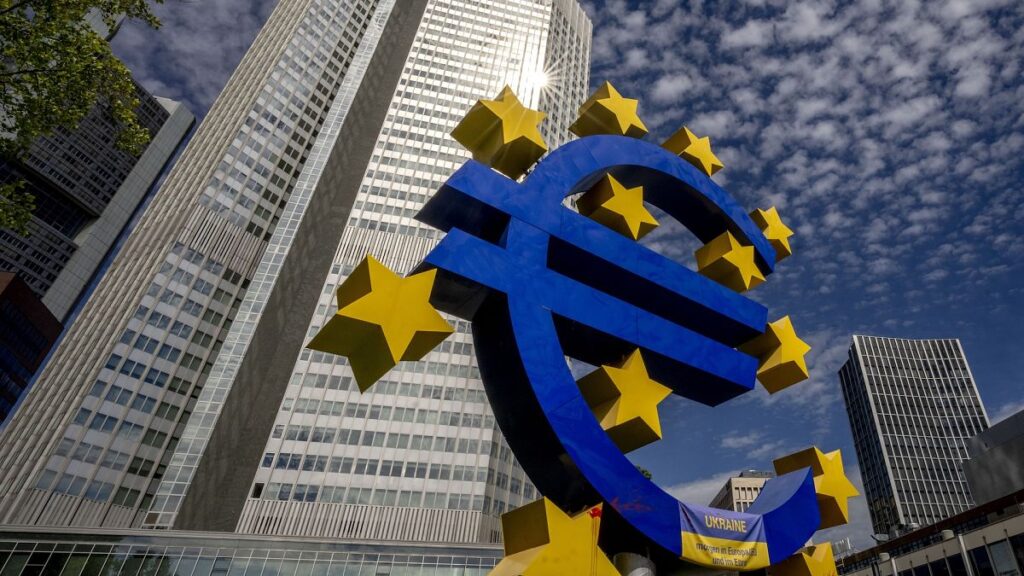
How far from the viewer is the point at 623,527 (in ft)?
22.6

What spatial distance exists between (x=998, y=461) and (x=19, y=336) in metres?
117

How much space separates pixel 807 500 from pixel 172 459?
2714 inches

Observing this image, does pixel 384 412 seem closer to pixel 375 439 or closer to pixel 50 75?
pixel 375 439

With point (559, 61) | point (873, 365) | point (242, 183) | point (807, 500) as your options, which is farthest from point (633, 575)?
point (873, 365)

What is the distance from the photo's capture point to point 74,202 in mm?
123375

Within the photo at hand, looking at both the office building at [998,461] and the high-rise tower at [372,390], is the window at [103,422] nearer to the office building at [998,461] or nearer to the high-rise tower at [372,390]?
the high-rise tower at [372,390]

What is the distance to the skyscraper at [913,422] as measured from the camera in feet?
333

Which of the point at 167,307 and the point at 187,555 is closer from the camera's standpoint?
the point at 187,555

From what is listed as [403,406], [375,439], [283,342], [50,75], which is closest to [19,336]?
[283,342]

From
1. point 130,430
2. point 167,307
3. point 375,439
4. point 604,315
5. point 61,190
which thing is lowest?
point 604,315

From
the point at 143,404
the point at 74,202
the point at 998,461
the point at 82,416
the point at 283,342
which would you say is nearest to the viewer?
the point at 998,461

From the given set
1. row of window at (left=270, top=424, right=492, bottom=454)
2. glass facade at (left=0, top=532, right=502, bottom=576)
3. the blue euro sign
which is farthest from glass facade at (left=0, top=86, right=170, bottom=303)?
the blue euro sign

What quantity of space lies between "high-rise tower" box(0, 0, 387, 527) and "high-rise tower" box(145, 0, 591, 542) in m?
3.88

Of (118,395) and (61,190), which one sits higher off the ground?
(61,190)
